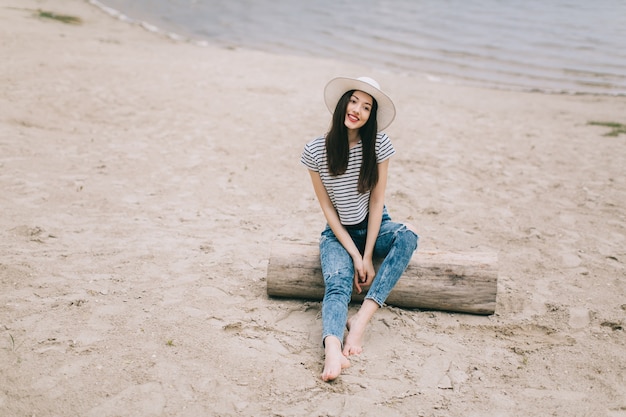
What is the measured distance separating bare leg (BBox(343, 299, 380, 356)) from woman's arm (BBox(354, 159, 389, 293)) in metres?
0.19

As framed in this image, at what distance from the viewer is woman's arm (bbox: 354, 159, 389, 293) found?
3738 mm

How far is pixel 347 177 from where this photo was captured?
3771 millimetres

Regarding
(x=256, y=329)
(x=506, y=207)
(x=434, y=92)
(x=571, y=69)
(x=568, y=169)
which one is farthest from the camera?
(x=571, y=69)

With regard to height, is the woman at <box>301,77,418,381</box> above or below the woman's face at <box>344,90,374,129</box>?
below

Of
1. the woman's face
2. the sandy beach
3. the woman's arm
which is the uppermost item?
the woman's face

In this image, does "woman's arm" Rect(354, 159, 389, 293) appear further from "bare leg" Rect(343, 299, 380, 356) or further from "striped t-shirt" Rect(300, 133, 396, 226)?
A: "bare leg" Rect(343, 299, 380, 356)

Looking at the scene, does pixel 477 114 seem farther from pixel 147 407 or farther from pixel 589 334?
pixel 147 407

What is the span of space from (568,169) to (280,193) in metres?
3.69

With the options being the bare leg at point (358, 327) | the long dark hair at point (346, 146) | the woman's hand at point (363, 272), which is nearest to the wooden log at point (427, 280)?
the woman's hand at point (363, 272)

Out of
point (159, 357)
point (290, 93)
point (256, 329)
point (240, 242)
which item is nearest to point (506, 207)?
point (240, 242)

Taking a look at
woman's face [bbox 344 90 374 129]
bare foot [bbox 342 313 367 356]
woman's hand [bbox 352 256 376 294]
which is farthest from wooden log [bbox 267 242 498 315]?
woman's face [bbox 344 90 374 129]

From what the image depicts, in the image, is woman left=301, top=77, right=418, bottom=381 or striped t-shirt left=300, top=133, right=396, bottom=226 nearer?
woman left=301, top=77, right=418, bottom=381

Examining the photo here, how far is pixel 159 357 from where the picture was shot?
3230 mm

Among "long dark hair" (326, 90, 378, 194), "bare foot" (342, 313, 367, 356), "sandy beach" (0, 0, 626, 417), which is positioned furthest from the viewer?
"long dark hair" (326, 90, 378, 194)
